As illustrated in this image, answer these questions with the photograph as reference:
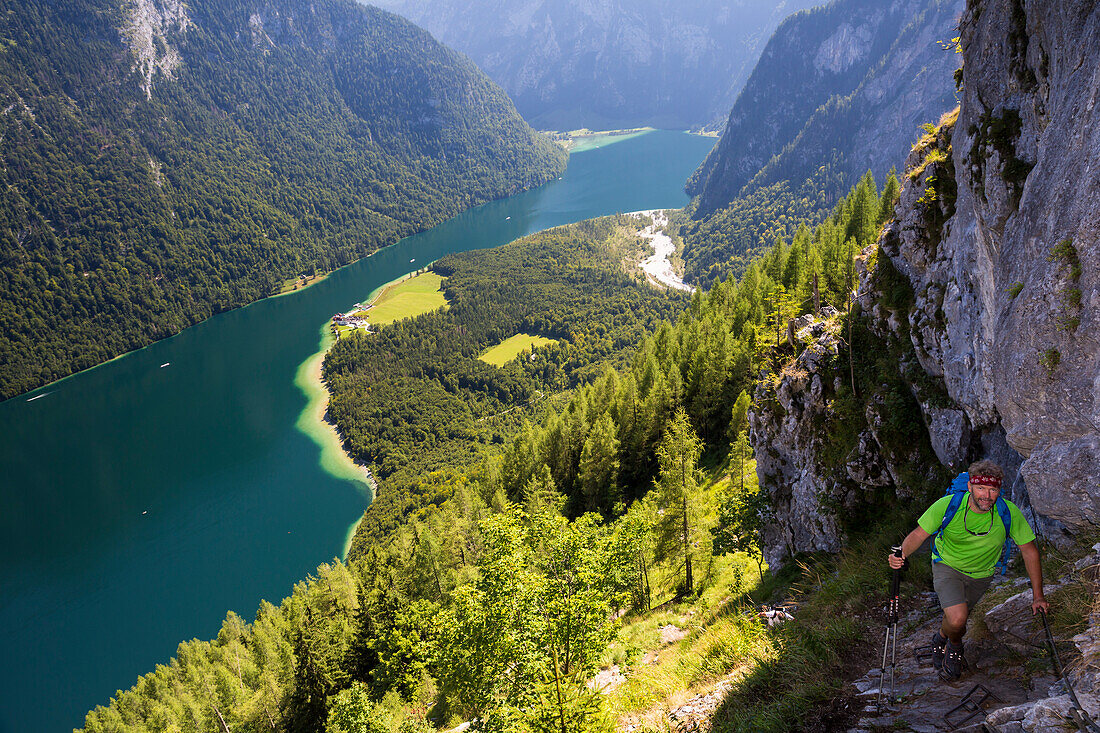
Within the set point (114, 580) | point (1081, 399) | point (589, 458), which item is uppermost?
point (1081, 399)

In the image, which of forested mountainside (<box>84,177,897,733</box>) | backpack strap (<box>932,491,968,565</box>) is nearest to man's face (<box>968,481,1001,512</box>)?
backpack strap (<box>932,491,968,565</box>)

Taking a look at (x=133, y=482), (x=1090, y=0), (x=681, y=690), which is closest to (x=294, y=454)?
(x=133, y=482)

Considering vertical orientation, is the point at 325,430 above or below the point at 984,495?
below

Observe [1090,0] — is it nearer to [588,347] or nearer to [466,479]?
[466,479]

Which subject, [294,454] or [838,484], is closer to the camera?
[838,484]

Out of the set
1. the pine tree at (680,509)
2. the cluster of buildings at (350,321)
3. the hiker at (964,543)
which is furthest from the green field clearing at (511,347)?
the hiker at (964,543)

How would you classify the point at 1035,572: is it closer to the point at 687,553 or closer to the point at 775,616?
the point at 775,616

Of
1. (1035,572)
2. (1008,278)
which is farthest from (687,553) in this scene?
(1035,572)

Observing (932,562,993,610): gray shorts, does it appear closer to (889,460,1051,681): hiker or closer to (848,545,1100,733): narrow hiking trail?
(889,460,1051,681): hiker
